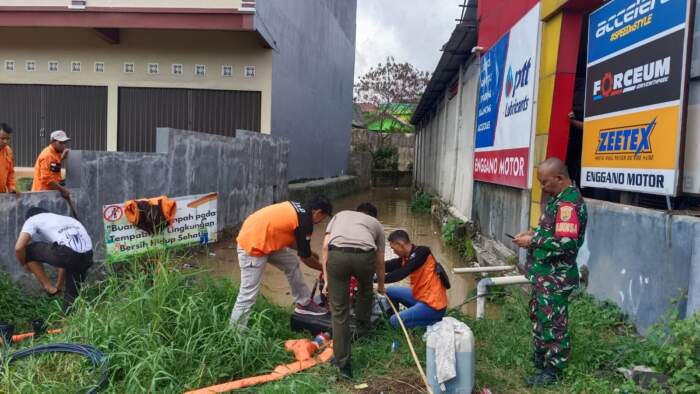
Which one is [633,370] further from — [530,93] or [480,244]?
[480,244]

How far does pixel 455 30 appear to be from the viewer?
428 inches

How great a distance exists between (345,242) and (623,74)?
3032mm

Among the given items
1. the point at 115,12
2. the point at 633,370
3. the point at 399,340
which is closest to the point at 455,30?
the point at 115,12

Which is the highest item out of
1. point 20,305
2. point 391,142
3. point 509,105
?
point 391,142

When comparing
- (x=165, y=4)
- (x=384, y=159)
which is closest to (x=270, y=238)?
(x=165, y=4)

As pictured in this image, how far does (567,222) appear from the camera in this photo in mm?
3541

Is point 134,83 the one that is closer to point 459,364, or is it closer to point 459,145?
point 459,145

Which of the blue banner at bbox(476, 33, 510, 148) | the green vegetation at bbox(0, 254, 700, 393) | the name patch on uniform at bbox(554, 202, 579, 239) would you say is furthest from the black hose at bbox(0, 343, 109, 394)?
the blue banner at bbox(476, 33, 510, 148)

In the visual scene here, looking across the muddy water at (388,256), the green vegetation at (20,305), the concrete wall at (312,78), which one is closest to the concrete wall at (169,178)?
the green vegetation at (20,305)

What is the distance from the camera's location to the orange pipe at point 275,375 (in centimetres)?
366

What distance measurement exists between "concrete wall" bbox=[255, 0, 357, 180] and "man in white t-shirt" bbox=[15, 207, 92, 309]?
747cm

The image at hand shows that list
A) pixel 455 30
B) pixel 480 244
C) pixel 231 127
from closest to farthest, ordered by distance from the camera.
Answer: pixel 480 244 < pixel 455 30 < pixel 231 127

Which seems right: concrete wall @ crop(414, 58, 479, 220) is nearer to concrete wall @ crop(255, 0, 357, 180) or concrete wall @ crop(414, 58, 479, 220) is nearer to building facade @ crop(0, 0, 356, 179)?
concrete wall @ crop(255, 0, 357, 180)

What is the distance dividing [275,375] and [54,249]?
8.86 ft
